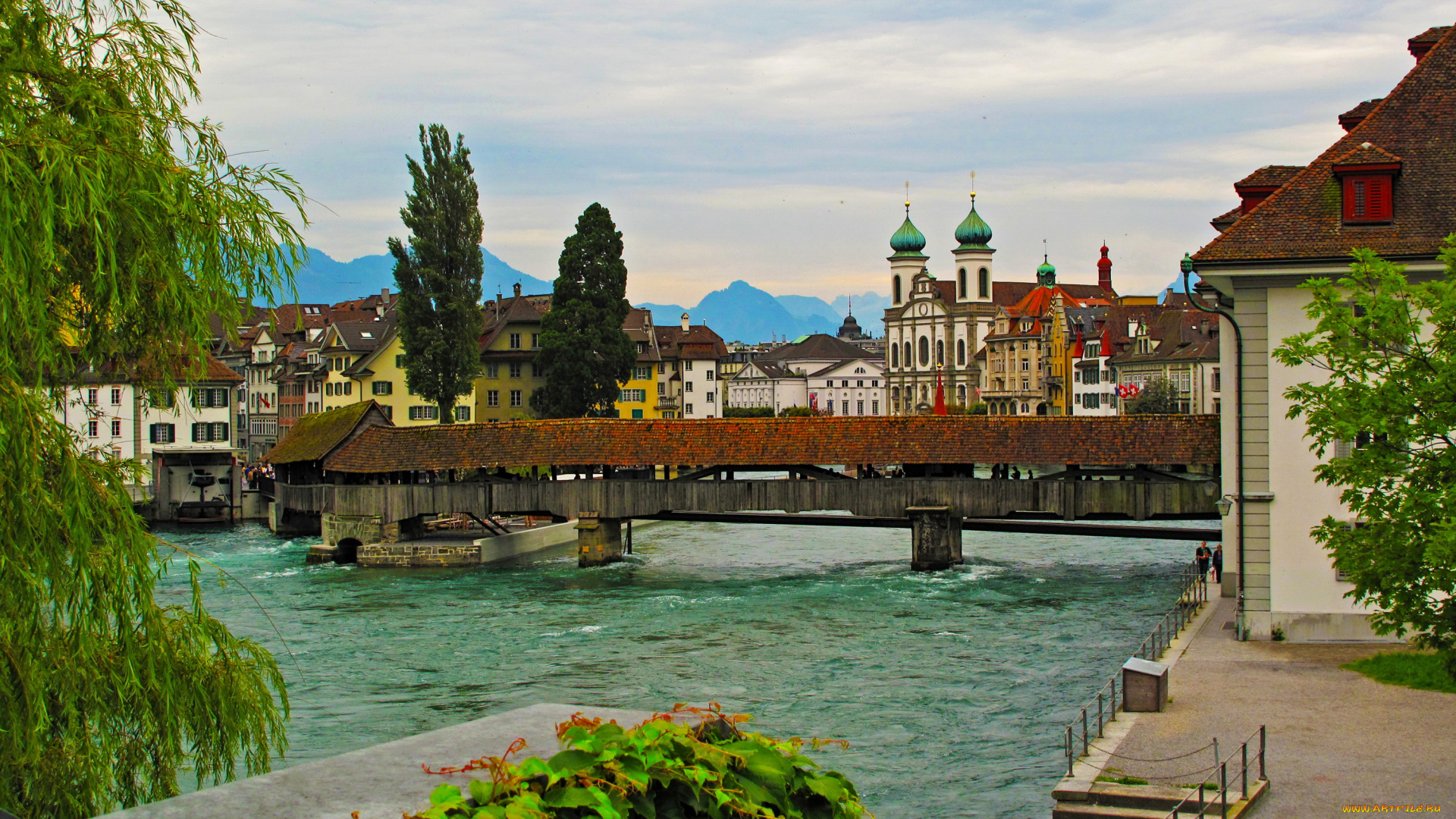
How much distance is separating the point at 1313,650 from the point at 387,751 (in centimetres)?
1239

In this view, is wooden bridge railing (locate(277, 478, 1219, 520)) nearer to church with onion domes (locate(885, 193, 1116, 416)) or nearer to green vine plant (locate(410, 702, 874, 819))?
green vine plant (locate(410, 702, 874, 819))

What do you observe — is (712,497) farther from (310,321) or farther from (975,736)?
(310,321)

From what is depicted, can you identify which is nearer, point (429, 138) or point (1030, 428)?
point (1030, 428)

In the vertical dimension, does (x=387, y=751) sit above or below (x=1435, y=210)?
below

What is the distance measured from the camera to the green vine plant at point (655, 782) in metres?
2.85

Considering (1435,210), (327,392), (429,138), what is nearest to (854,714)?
(1435,210)

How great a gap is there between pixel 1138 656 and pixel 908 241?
9101cm

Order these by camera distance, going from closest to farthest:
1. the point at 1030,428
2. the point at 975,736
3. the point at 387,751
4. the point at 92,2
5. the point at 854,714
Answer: the point at 387,751, the point at 92,2, the point at 975,736, the point at 854,714, the point at 1030,428

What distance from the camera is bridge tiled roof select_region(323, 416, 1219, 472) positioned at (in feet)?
Answer: 82.2

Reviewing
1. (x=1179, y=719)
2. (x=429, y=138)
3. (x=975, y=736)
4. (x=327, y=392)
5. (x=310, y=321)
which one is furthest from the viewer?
(x=310, y=321)

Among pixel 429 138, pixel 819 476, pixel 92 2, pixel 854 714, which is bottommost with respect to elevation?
pixel 854 714

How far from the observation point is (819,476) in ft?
93.4

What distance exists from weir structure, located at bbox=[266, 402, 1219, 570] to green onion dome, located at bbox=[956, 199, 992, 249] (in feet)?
233

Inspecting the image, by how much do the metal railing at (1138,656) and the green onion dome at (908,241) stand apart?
81553 mm
